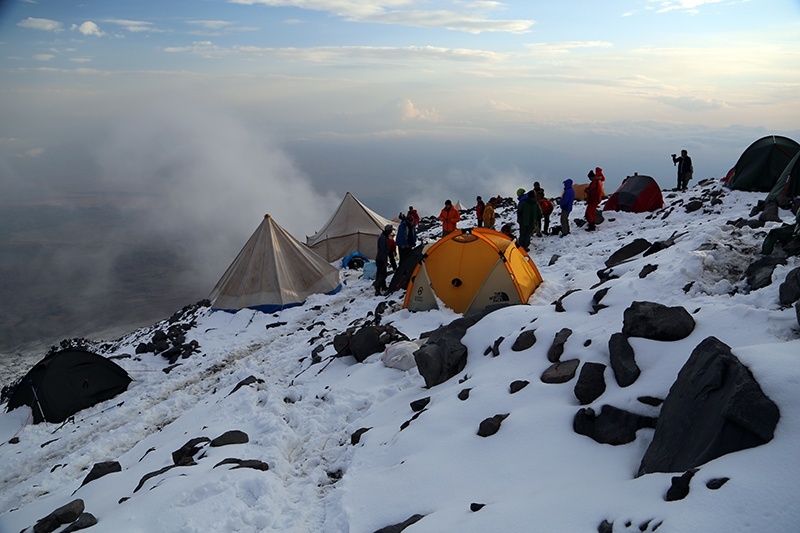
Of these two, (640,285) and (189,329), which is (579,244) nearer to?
(640,285)

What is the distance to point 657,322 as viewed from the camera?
19.6 ft

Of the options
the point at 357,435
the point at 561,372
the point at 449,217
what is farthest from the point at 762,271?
the point at 449,217

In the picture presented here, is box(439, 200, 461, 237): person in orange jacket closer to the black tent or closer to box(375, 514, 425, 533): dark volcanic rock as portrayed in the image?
the black tent

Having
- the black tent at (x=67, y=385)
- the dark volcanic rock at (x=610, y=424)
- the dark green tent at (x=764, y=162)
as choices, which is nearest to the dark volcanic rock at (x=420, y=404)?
the dark volcanic rock at (x=610, y=424)

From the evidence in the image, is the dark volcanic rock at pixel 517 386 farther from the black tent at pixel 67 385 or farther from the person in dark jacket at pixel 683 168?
the person in dark jacket at pixel 683 168

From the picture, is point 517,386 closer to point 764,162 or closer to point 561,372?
point 561,372

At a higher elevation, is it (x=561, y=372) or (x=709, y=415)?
(x=709, y=415)

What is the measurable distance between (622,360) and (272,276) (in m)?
14.5

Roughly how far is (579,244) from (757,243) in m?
8.81

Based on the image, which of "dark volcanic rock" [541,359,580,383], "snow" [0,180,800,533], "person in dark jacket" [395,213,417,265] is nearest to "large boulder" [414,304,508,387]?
"snow" [0,180,800,533]

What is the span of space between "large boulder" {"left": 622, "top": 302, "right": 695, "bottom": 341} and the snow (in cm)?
13

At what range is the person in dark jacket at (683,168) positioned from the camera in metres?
22.7

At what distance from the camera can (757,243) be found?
8.74 m

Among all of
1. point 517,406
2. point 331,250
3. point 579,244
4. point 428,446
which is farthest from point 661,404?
point 331,250
